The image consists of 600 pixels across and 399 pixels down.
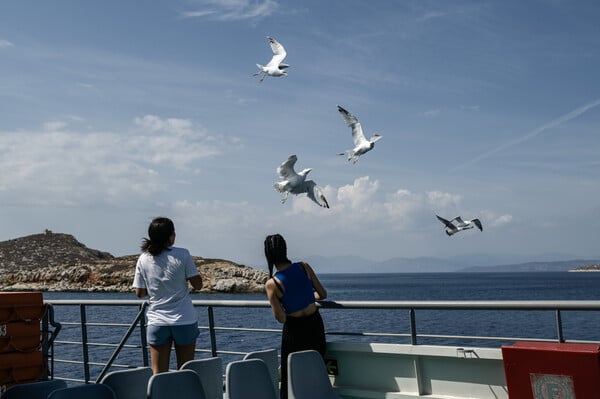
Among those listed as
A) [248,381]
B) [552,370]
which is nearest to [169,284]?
[248,381]

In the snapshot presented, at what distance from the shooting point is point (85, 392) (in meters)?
3.29

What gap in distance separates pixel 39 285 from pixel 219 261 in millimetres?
36535

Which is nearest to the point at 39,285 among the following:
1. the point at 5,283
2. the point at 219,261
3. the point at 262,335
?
the point at 5,283

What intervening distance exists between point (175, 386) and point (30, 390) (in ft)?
2.46

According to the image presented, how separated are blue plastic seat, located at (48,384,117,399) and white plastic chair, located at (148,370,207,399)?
7.8 inches

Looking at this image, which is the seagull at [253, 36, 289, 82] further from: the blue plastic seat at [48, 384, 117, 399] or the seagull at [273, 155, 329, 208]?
the blue plastic seat at [48, 384, 117, 399]

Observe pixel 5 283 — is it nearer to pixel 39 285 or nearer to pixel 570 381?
pixel 39 285

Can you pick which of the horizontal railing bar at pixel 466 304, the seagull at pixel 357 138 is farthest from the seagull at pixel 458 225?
the horizontal railing bar at pixel 466 304

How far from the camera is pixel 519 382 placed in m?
4.96

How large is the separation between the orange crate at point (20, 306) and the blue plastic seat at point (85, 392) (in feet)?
11.5

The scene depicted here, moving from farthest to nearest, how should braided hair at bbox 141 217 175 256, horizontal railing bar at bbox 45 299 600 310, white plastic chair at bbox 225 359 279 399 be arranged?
braided hair at bbox 141 217 175 256 < horizontal railing bar at bbox 45 299 600 310 < white plastic chair at bbox 225 359 279 399

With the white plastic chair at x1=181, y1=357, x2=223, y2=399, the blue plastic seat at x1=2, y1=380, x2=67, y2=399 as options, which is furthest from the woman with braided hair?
the blue plastic seat at x1=2, y1=380, x2=67, y2=399

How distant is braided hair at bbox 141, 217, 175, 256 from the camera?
533 cm

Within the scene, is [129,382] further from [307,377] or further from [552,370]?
[552,370]
